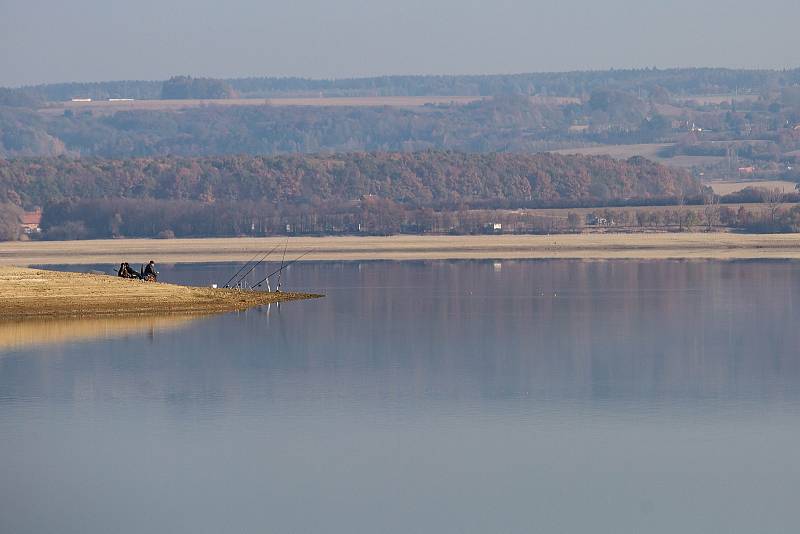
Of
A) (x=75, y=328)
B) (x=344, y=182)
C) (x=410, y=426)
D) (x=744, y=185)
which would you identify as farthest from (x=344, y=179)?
(x=410, y=426)

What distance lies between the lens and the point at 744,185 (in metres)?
156

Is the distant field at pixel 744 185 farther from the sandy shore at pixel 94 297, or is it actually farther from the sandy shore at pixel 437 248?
the sandy shore at pixel 94 297

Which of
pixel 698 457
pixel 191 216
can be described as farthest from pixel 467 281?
pixel 191 216

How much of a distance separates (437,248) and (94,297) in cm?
3818

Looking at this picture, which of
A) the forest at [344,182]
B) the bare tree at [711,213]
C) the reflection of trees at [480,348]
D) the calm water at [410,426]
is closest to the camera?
the calm water at [410,426]

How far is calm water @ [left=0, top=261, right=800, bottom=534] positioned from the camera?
1883 cm

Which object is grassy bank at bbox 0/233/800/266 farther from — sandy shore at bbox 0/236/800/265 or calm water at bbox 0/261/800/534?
calm water at bbox 0/261/800/534

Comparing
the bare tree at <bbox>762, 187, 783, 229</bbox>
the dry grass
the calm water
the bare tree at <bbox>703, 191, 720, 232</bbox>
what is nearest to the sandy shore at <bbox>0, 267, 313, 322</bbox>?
the dry grass

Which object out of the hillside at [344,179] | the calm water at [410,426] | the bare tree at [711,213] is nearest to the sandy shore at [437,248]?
the bare tree at [711,213]

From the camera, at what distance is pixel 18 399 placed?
26.4 m

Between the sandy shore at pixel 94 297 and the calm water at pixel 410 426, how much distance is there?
2809 mm

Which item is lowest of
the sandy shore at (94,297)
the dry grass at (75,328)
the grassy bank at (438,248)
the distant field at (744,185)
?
the dry grass at (75,328)

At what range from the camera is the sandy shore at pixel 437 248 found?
71.2 meters

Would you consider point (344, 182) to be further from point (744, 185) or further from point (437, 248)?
point (437, 248)
